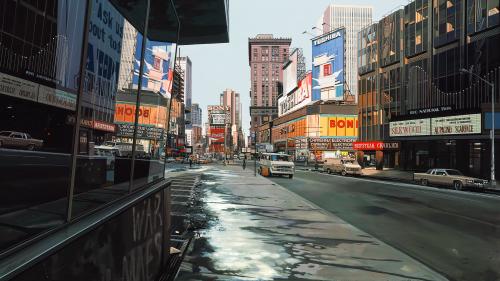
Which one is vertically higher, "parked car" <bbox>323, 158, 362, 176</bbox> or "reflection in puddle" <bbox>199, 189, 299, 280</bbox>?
"parked car" <bbox>323, 158, 362, 176</bbox>

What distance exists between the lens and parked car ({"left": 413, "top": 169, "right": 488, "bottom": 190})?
29.2 metres

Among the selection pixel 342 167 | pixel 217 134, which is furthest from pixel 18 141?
pixel 217 134

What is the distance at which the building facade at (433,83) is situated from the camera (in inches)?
1658

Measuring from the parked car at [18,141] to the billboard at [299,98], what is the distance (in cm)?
10670

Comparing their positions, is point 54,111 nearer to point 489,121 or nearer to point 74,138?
point 74,138

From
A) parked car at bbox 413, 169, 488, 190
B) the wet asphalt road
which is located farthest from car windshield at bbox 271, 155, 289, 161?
the wet asphalt road

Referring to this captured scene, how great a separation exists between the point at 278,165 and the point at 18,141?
128ft

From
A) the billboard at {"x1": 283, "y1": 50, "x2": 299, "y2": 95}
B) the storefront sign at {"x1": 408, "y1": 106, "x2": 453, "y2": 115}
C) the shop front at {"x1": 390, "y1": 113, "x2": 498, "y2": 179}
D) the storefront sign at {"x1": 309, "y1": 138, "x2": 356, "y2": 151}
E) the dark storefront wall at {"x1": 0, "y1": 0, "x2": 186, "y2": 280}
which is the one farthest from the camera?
the billboard at {"x1": 283, "y1": 50, "x2": 299, "y2": 95}

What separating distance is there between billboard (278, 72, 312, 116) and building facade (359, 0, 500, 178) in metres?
40.8

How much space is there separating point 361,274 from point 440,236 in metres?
5.01

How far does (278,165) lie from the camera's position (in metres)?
41.0

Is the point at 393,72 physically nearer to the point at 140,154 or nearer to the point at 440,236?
the point at 440,236

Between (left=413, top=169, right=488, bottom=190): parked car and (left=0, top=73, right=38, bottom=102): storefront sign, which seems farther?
(left=413, top=169, right=488, bottom=190): parked car

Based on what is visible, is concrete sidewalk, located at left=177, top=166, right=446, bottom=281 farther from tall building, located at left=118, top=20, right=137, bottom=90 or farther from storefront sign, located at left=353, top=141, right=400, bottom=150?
storefront sign, located at left=353, top=141, right=400, bottom=150
